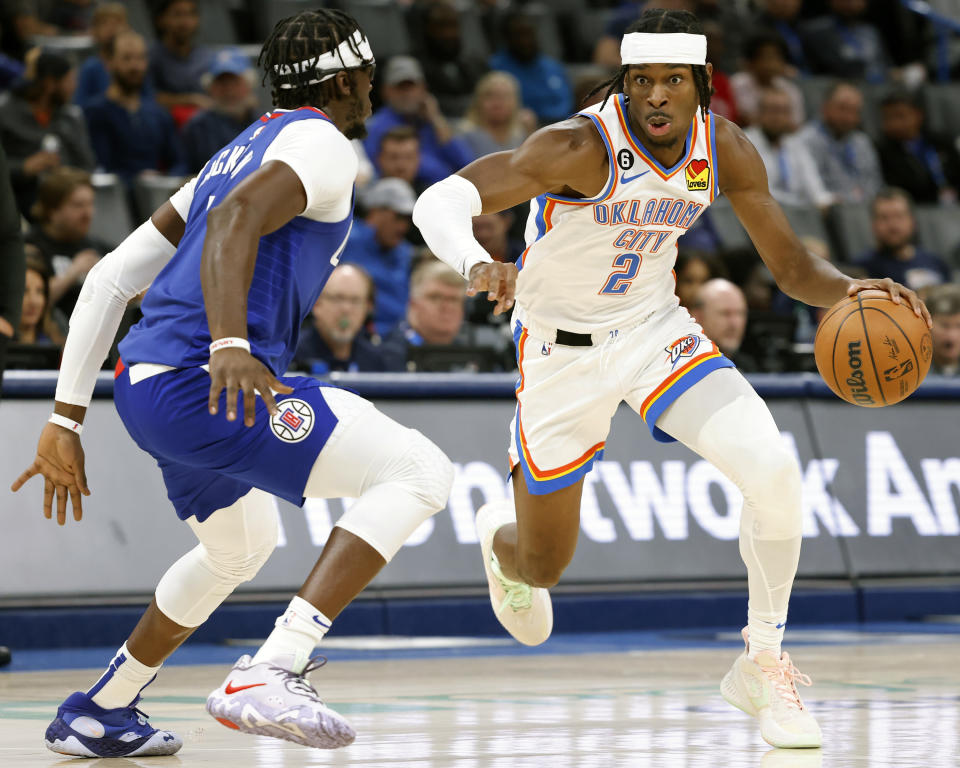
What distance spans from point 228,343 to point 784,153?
1095 centimetres

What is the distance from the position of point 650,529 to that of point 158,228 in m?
4.38

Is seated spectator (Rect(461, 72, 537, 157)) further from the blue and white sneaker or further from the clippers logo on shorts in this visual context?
the blue and white sneaker

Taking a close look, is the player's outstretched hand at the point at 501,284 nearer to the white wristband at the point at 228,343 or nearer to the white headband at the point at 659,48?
the white wristband at the point at 228,343

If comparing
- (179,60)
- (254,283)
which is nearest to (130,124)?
(179,60)

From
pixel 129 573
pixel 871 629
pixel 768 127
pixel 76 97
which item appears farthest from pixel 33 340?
pixel 768 127

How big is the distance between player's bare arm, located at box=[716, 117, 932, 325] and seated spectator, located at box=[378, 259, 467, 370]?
158 inches

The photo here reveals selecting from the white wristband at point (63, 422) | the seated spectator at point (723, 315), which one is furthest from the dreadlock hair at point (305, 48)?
the seated spectator at point (723, 315)

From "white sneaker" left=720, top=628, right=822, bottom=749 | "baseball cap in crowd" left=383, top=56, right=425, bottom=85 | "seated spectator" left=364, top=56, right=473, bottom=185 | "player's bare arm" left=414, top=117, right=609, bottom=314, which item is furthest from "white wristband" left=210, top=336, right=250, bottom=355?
"baseball cap in crowd" left=383, top=56, right=425, bottom=85

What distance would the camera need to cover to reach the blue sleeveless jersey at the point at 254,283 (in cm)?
402

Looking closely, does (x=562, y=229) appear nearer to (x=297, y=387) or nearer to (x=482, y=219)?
(x=297, y=387)

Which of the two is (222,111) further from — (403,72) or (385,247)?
(403,72)

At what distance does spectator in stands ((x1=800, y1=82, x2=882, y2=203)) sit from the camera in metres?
14.2

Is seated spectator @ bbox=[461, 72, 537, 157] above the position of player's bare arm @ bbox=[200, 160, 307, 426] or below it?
below

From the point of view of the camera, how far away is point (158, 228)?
4375 mm
